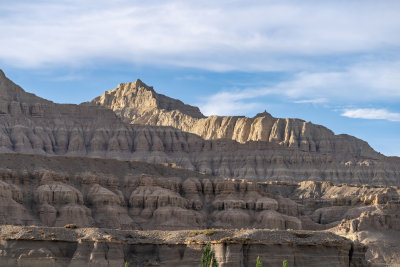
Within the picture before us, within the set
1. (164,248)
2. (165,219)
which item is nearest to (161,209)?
(165,219)

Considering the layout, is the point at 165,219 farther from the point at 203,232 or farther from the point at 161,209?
the point at 203,232

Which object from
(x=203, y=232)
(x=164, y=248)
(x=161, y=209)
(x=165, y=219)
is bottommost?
(x=164, y=248)

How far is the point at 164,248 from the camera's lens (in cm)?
8906

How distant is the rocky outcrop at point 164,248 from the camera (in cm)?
8562

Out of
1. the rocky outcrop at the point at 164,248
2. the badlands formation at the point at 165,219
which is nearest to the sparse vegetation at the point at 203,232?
the rocky outcrop at the point at 164,248

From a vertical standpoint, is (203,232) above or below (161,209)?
below

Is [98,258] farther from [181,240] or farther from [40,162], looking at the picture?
[40,162]

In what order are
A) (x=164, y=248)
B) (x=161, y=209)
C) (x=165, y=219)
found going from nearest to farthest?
(x=164, y=248), (x=165, y=219), (x=161, y=209)

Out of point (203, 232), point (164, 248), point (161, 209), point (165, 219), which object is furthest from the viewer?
point (161, 209)

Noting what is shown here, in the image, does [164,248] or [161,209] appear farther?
[161,209]

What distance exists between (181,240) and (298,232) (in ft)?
34.4

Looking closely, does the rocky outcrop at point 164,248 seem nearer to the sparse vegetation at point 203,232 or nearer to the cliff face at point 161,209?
the sparse vegetation at point 203,232

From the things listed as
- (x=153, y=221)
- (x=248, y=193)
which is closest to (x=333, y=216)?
(x=248, y=193)

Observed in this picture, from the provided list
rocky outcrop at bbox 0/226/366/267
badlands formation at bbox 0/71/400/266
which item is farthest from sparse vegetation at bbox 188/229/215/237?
badlands formation at bbox 0/71/400/266
